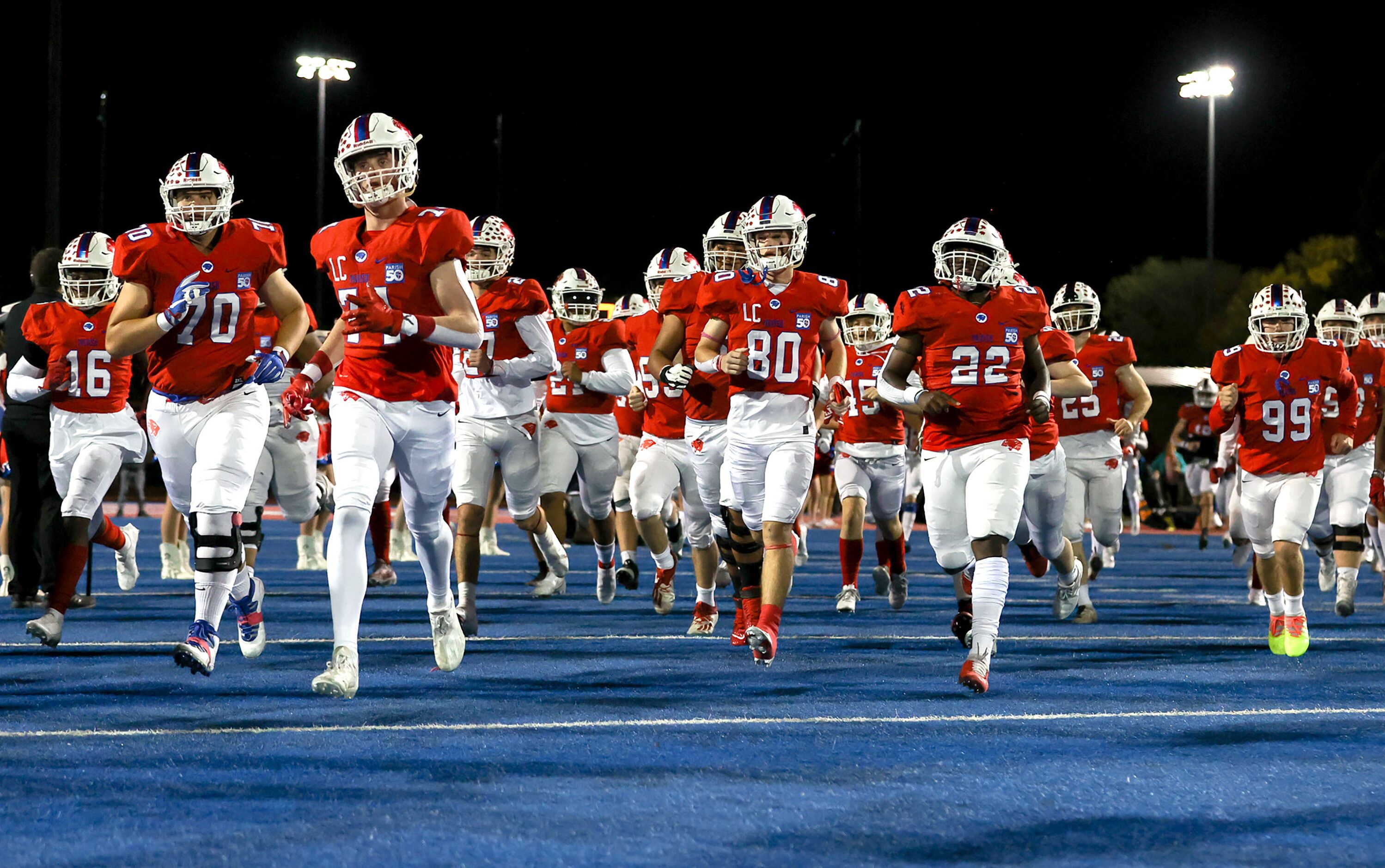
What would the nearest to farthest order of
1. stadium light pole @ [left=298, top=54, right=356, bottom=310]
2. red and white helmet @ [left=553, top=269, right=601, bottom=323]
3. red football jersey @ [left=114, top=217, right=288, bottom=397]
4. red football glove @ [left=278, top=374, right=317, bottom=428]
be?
red football glove @ [left=278, top=374, right=317, bottom=428]
red football jersey @ [left=114, top=217, right=288, bottom=397]
red and white helmet @ [left=553, top=269, right=601, bottom=323]
stadium light pole @ [left=298, top=54, right=356, bottom=310]

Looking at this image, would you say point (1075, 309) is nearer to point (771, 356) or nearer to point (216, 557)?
point (771, 356)

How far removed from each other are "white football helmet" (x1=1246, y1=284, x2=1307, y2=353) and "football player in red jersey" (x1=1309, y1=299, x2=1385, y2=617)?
1394 millimetres

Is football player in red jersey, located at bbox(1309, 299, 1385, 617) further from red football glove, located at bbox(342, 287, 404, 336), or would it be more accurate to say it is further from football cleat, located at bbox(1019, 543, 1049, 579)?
red football glove, located at bbox(342, 287, 404, 336)

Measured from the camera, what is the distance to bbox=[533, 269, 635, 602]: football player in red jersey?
11.2 m

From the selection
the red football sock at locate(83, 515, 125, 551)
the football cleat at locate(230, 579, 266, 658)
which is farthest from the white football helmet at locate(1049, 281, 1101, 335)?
the red football sock at locate(83, 515, 125, 551)

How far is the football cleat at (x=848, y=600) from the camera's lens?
1066 centimetres

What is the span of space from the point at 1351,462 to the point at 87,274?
334 inches

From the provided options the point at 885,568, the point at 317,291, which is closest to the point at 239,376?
the point at 885,568

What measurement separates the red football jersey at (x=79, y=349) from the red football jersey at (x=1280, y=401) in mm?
6507

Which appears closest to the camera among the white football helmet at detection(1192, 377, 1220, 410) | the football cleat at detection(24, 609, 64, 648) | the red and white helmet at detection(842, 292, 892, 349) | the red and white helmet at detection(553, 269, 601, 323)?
the football cleat at detection(24, 609, 64, 648)

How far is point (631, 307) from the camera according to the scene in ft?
47.6

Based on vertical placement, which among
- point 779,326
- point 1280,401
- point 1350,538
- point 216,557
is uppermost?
point 779,326

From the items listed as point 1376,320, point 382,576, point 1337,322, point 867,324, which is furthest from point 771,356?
point 1376,320

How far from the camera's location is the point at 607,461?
11414 mm
